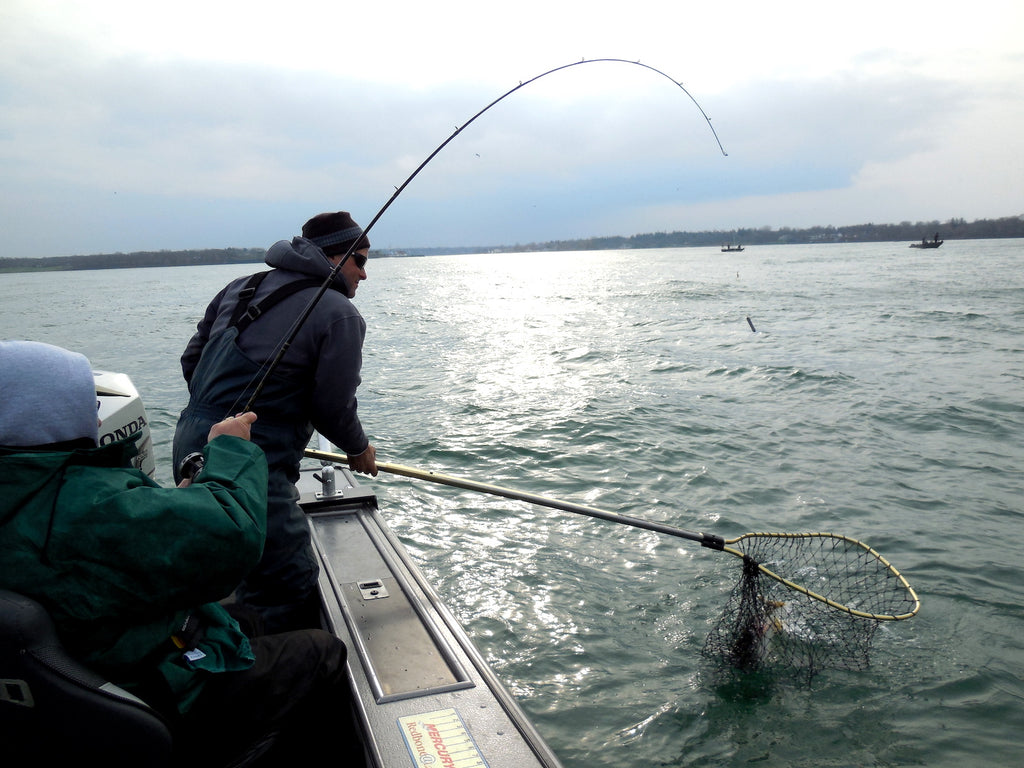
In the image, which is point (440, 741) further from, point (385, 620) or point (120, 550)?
point (120, 550)

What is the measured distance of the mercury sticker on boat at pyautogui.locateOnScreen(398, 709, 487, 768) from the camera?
226cm

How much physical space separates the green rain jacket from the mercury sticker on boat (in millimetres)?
760

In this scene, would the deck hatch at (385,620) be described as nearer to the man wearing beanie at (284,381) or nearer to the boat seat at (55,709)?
the man wearing beanie at (284,381)

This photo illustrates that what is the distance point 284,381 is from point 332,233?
778 millimetres

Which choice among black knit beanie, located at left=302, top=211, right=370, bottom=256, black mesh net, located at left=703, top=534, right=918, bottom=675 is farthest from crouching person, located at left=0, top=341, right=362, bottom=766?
black mesh net, located at left=703, top=534, right=918, bottom=675

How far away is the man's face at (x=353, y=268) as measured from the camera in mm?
3287

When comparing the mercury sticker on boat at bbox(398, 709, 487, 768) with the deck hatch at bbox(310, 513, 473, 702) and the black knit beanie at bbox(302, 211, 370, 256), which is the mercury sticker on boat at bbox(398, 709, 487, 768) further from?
the black knit beanie at bbox(302, 211, 370, 256)

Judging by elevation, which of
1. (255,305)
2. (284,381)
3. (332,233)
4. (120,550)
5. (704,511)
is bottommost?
(704,511)

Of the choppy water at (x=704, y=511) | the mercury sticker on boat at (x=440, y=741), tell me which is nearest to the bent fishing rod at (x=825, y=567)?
the choppy water at (x=704, y=511)

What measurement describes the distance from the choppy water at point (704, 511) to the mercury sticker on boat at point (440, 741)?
1676mm

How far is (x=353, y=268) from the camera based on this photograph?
3.36m

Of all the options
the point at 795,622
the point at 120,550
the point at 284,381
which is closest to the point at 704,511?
the point at 795,622

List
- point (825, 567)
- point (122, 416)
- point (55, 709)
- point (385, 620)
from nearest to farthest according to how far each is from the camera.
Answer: point (55, 709) → point (385, 620) → point (122, 416) → point (825, 567)

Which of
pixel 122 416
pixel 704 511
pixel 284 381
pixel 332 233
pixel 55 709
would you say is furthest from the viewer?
pixel 704 511
